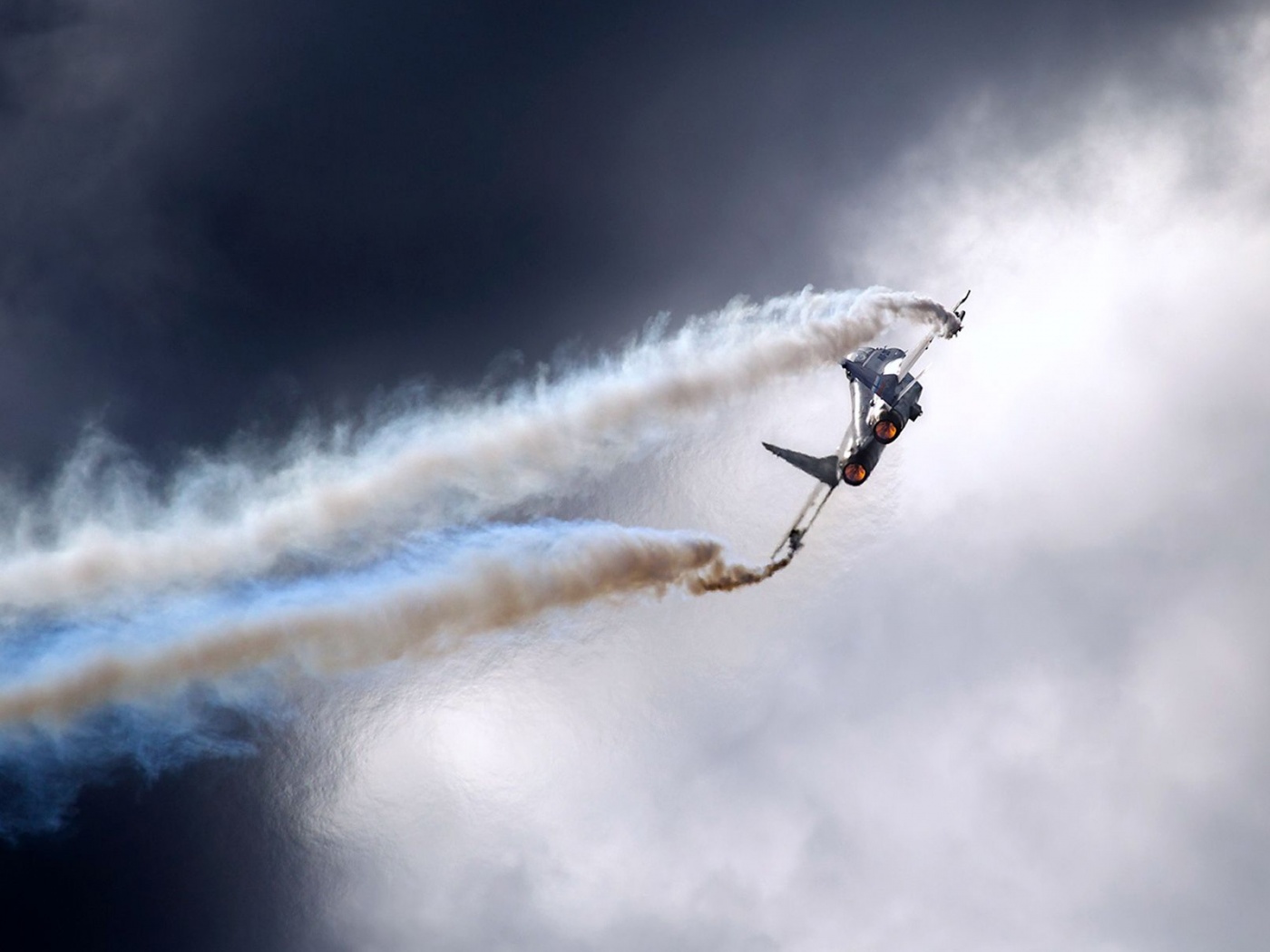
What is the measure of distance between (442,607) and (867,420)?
77.9 feet

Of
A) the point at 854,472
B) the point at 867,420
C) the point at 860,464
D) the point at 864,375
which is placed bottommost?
the point at 854,472

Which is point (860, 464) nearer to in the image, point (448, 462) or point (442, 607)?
point (448, 462)

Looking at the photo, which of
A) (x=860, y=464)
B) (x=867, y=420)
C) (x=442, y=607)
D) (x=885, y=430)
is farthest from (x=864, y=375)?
(x=442, y=607)

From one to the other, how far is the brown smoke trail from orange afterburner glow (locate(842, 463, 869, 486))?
6297 mm

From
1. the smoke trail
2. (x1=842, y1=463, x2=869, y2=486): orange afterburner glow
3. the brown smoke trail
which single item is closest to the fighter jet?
(x1=842, y1=463, x2=869, y2=486): orange afterburner glow

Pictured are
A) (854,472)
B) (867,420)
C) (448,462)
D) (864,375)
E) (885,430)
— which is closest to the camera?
(885,430)

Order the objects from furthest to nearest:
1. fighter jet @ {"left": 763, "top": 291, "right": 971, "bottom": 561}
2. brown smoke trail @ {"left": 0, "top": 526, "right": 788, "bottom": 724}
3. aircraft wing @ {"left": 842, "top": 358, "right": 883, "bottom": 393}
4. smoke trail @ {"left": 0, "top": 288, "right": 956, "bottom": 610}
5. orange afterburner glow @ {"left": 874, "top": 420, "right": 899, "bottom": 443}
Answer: aircraft wing @ {"left": 842, "top": 358, "right": 883, "bottom": 393} < smoke trail @ {"left": 0, "top": 288, "right": 956, "bottom": 610} < fighter jet @ {"left": 763, "top": 291, "right": 971, "bottom": 561} < orange afterburner glow @ {"left": 874, "top": 420, "right": 899, "bottom": 443} < brown smoke trail @ {"left": 0, "top": 526, "right": 788, "bottom": 724}

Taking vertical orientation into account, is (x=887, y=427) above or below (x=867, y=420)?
below

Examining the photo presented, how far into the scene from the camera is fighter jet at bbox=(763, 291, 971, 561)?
57.5 metres

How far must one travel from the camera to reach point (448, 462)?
200 feet

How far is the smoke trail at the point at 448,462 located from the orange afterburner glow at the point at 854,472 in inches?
322

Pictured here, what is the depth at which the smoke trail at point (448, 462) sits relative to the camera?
192 ft

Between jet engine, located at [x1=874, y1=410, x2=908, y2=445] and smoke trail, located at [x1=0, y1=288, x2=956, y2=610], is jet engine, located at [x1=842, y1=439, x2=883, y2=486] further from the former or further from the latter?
smoke trail, located at [x1=0, y1=288, x2=956, y2=610]

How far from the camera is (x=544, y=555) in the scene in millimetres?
56219
